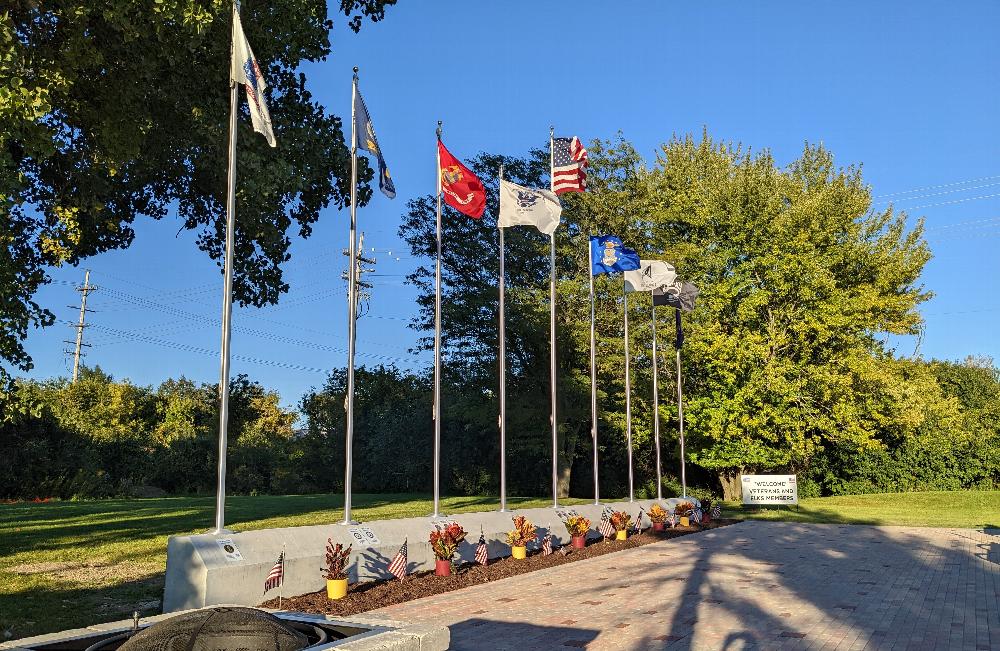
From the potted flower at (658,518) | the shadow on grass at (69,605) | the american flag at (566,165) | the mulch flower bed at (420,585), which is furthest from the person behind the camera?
the potted flower at (658,518)

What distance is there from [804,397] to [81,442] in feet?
121

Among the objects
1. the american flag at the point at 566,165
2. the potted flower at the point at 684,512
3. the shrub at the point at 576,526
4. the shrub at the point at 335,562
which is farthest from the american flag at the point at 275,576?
the potted flower at the point at 684,512

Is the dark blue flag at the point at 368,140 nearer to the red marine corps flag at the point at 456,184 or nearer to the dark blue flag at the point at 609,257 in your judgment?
the red marine corps flag at the point at 456,184

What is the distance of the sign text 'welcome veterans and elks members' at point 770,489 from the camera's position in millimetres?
32375

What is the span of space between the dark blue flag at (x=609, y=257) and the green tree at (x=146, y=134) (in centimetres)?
804

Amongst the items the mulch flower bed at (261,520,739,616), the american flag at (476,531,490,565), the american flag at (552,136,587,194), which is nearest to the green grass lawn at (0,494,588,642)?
the mulch flower bed at (261,520,739,616)

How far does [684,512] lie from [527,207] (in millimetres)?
11924

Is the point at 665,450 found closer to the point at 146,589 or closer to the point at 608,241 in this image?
the point at 608,241

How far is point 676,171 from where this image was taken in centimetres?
4416

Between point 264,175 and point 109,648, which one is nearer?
point 109,648

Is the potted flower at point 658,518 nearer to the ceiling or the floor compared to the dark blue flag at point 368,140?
nearer to the floor

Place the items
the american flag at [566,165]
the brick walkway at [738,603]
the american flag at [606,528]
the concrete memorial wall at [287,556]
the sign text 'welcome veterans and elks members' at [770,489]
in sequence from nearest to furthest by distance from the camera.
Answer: the brick walkway at [738,603] < the concrete memorial wall at [287,556] < the american flag at [606,528] < the american flag at [566,165] < the sign text 'welcome veterans and elks members' at [770,489]

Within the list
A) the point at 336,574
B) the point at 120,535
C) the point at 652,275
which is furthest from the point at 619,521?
the point at 120,535

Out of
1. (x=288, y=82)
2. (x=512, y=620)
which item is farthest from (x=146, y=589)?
(x=288, y=82)
